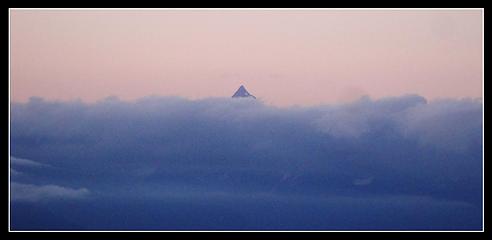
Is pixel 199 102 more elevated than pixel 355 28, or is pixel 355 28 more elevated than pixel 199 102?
pixel 355 28

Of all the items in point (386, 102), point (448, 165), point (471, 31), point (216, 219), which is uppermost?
point (471, 31)

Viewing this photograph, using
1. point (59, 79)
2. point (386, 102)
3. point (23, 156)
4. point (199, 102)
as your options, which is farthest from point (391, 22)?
point (23, 156)

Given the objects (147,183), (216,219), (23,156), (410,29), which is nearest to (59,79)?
(23,156)

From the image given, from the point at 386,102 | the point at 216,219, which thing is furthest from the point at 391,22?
the point at 216,219

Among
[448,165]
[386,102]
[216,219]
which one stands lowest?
[216,219]

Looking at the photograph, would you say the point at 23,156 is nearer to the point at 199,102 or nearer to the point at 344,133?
the point at 199,102

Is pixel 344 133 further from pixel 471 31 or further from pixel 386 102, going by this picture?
pixel 471 31
